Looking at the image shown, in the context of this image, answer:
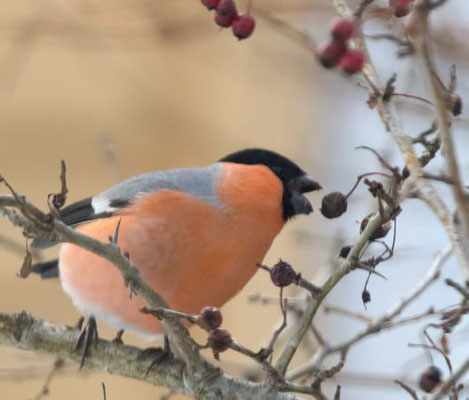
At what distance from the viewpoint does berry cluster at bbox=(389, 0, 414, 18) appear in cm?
153

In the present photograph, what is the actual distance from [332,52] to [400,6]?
319 mm

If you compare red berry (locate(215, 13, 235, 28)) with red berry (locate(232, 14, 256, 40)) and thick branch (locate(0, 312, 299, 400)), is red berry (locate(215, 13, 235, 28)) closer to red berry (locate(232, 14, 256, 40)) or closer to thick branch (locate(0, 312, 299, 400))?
red berry (locate(232, 14, 256, 40))

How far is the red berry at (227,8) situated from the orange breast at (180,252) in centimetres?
69

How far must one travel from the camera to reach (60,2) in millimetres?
4383

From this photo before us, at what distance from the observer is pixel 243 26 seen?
1804mm

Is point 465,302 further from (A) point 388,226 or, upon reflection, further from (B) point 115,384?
(B) point 115,384

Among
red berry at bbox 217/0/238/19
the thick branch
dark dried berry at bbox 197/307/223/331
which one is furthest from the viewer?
the thick branch

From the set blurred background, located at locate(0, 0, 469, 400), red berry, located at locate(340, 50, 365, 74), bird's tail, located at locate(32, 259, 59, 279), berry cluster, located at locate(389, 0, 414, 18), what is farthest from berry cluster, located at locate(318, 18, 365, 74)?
blurred background, located at locate(0, 0, 469, 400)

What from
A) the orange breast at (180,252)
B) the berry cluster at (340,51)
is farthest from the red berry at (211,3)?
the orange breast at (180,252)

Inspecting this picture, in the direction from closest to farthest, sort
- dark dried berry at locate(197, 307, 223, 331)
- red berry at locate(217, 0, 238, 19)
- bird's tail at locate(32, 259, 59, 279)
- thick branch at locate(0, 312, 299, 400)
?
dark dried berry at locate(197, 307, 223, 331)
red berry at locate(217, 0, 238, 19)
thick branch at locate(0, 312, 299, 400)
bird's tail at locate(32, 259, 59, 279)

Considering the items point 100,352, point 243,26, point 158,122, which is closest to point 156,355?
point 100,352

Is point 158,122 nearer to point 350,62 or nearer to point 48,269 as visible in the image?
point 48,269

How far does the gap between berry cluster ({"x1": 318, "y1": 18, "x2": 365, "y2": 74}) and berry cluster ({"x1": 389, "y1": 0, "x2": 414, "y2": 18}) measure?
25cm

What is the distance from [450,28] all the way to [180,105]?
3.21 metres
